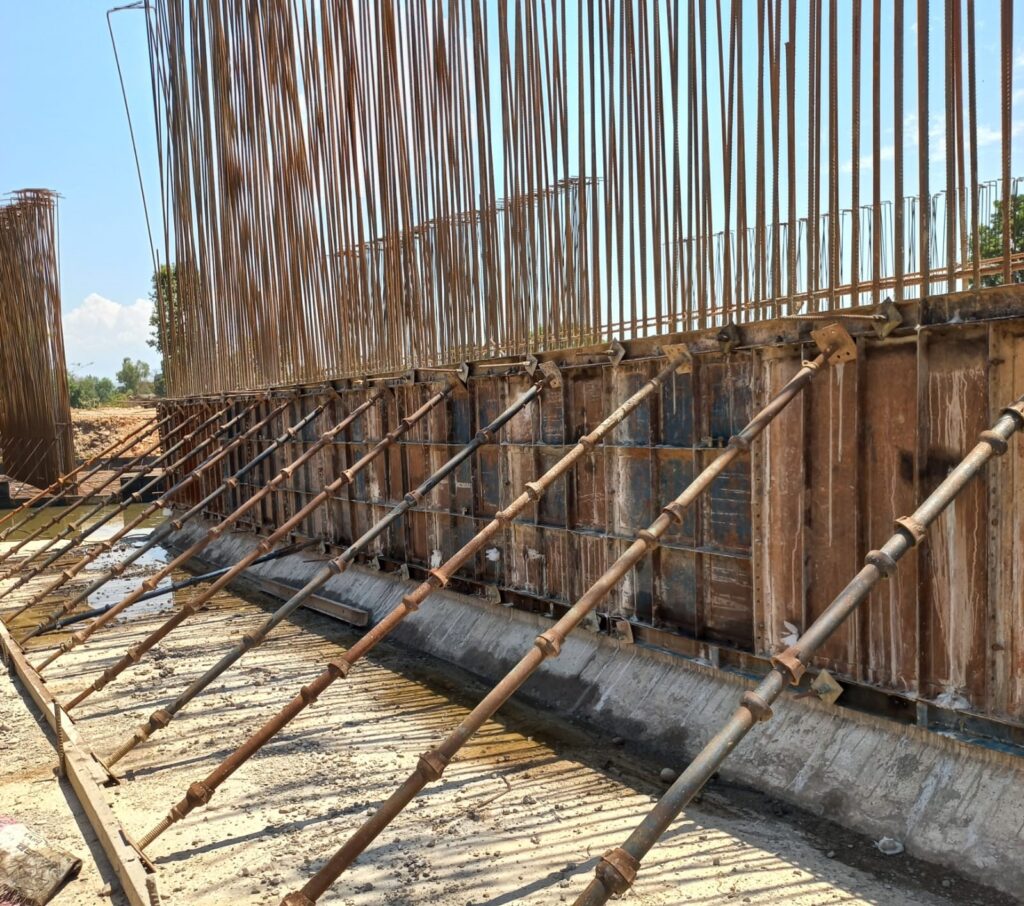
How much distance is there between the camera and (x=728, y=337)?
20.7 ft

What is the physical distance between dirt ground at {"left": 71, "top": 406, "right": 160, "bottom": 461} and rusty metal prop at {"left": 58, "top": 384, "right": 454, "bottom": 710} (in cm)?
2933

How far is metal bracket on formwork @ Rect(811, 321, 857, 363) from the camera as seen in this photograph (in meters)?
5.49

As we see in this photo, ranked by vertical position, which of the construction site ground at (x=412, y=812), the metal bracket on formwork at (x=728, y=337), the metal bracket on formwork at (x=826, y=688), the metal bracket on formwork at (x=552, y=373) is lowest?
the construction site ground at (x=412, y=812)

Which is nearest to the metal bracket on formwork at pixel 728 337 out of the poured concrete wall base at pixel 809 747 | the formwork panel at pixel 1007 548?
the formwork panel at pixel 1007 548

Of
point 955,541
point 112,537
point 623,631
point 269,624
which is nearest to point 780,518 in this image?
point 955,541

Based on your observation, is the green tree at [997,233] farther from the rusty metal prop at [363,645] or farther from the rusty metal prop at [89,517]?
the rusty metal prop at [89,517]

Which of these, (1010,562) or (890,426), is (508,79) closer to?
(890,426)

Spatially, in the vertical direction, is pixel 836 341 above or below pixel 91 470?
above

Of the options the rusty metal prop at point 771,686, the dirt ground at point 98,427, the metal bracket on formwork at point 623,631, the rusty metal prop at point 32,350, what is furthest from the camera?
the dirt ground at point 98,427

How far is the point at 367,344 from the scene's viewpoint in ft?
39.5

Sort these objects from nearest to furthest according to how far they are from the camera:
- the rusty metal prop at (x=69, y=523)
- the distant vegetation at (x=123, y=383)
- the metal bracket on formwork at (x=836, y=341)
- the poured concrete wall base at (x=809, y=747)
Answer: the poured concrete wall base at (x=809, y=747) < the metal bracket on formwork at (x=836, y=341) < the rusty metal prop at (x=69, y=523) < the distant vegetation at (x=123, y=383)

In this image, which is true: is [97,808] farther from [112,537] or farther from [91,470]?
[91,470]

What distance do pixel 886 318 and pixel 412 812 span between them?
4497 millimetres

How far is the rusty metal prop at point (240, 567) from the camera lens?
758cm
